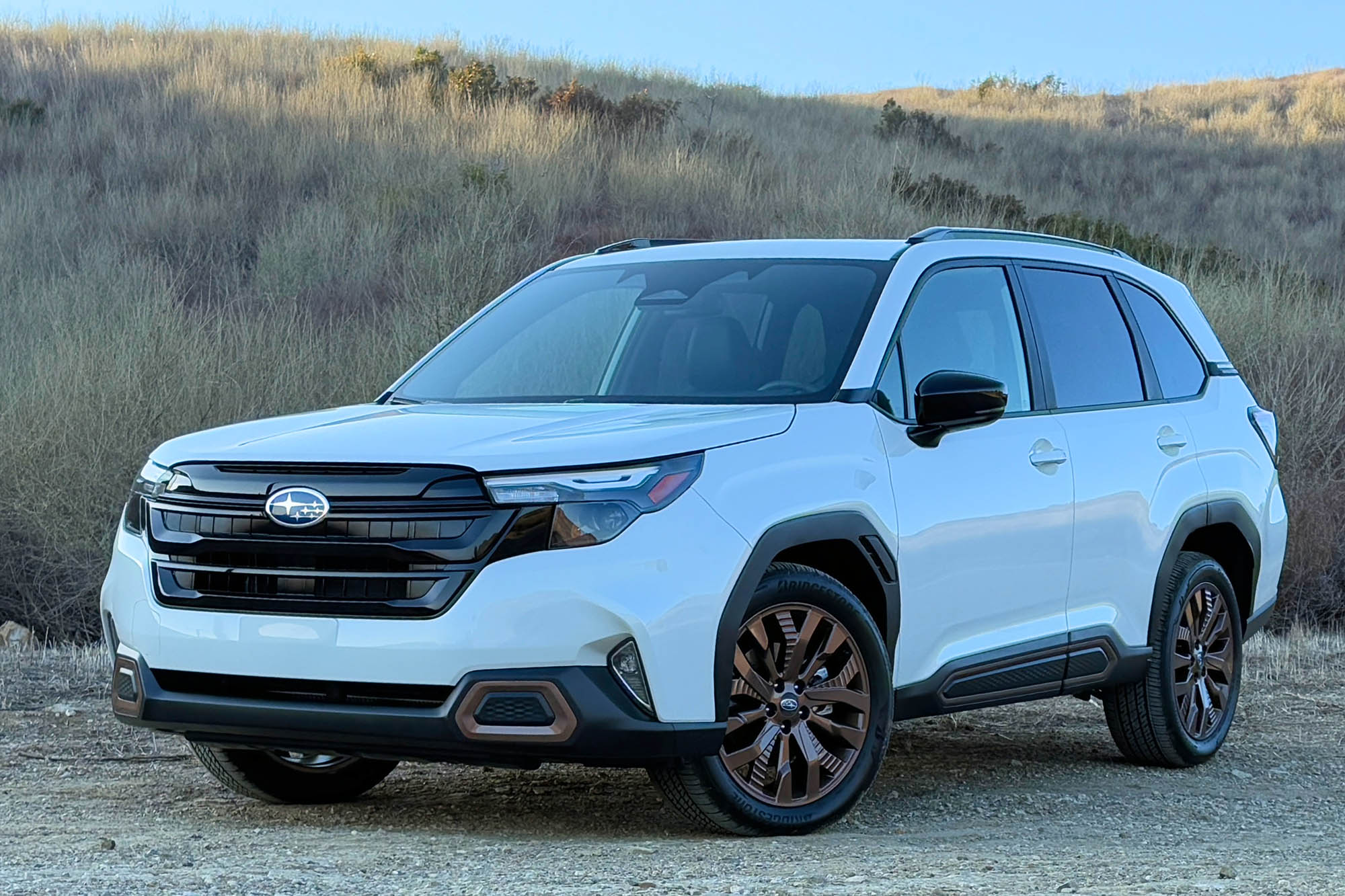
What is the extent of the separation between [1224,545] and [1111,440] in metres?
1.30

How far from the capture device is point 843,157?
26.3 m

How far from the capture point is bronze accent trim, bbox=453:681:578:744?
4.70 meters

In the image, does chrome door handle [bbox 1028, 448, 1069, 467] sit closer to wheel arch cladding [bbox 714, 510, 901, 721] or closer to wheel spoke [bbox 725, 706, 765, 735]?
wheel arch cladding [bbox 714, 510, 901, 721]

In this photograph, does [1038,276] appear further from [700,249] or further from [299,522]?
[299,522]

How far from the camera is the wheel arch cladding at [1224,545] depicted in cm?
692

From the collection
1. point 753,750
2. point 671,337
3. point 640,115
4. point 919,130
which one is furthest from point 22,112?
point 753,750

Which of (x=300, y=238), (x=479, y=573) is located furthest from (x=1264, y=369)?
(x=479, y=573)

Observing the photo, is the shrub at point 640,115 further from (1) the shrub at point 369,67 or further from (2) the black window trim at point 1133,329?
(2) the black window trim at point 1133,329

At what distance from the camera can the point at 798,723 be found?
17.4 feet

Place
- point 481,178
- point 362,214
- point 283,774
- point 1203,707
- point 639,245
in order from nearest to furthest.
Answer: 1. point 283,774
2. point 639,245
3. point 1203,707
4. point 362,214
5. point 481,178

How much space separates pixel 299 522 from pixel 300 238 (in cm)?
1566

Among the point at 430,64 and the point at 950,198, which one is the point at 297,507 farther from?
the point at 430,64

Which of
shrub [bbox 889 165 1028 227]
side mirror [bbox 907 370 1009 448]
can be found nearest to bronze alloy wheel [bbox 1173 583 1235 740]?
side mirror [bbox 907 370 1009 448]

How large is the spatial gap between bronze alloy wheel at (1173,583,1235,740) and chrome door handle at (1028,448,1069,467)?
112 centimetres
